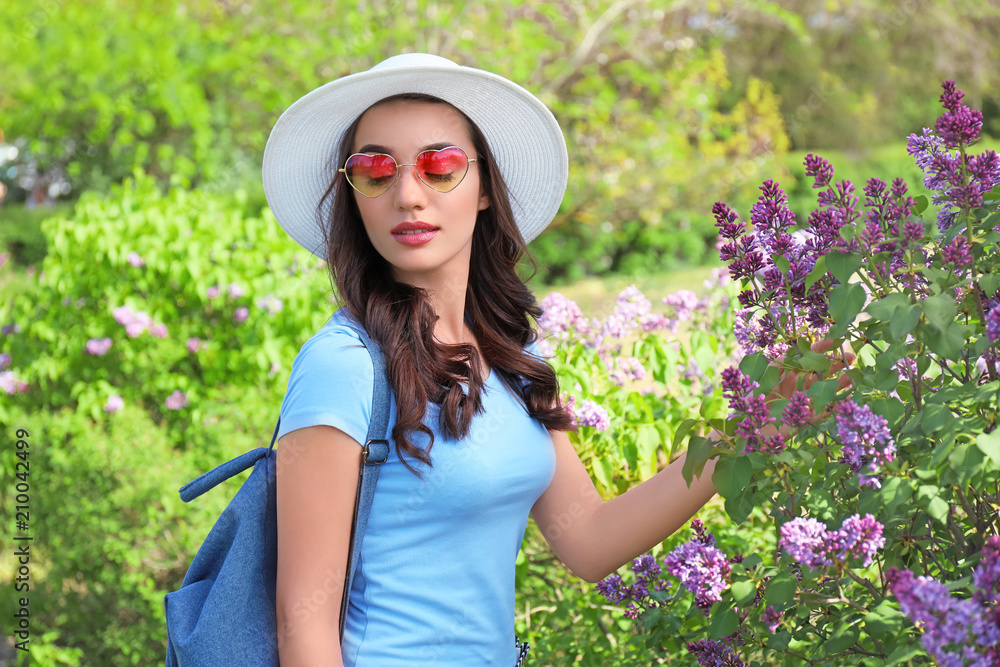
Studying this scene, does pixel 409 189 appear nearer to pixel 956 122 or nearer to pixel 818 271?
pixel 818 271

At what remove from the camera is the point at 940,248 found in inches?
49.9

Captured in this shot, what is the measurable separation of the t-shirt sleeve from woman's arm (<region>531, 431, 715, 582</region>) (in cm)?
56

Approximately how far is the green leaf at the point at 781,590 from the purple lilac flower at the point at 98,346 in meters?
3.87

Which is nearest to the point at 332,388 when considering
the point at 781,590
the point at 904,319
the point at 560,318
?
the point at 781,590

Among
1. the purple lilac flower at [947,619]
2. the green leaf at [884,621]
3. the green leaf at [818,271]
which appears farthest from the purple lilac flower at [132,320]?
the purple lilac flower at [947,619]

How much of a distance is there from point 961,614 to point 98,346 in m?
4.16

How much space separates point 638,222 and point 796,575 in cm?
1195

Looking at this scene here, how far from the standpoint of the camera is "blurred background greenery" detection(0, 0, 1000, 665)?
3711 millimetres

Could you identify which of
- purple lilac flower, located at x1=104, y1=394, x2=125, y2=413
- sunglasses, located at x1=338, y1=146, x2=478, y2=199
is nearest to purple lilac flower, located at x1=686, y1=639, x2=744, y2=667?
sunglasses, located at x1=338, y1=146, x2=478, y2=199

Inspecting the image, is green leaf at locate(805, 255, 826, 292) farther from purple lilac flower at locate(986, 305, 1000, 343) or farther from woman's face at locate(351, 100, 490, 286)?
woman's face at locate(351, 100, 490, 286)

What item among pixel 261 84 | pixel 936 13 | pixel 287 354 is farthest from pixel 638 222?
pixel 287 354

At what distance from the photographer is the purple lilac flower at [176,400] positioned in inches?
167

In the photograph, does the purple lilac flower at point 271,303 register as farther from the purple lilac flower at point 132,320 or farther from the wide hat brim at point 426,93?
the wide hat brim at point 426,93

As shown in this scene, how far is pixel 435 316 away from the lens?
1801 mm
